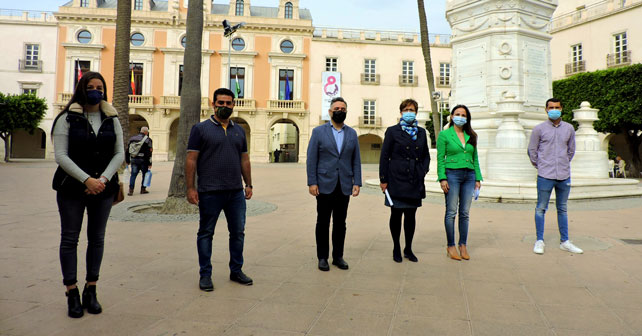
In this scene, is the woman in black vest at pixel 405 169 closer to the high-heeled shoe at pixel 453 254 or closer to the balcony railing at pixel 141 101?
the high-heeled shoe at pixel 453 254

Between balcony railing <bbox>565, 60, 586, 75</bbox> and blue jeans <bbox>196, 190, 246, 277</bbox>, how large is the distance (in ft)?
109

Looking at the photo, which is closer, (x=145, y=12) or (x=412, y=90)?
(x=145, y=12)

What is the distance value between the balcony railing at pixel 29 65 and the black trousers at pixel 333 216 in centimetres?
4026

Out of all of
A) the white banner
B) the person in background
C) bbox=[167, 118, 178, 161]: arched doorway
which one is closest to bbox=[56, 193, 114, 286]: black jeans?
the person in background

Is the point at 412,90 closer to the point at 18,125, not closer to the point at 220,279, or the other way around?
the point at 18,125

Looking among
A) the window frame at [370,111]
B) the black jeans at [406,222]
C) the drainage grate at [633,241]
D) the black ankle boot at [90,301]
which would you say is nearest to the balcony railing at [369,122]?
the window frame at [370,111]

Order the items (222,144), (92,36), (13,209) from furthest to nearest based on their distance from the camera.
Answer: (92,36), (13,209), (222,144)

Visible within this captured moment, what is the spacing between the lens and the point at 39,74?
34594 mm

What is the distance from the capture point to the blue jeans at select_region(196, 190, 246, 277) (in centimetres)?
339

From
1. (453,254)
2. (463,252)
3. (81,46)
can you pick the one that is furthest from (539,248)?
(81,46)

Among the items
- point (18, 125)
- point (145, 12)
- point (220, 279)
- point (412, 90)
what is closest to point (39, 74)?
point (18, 125)

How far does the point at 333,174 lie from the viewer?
3.94m

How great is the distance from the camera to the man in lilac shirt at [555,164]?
186 inches

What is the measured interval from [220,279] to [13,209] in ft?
20.9
